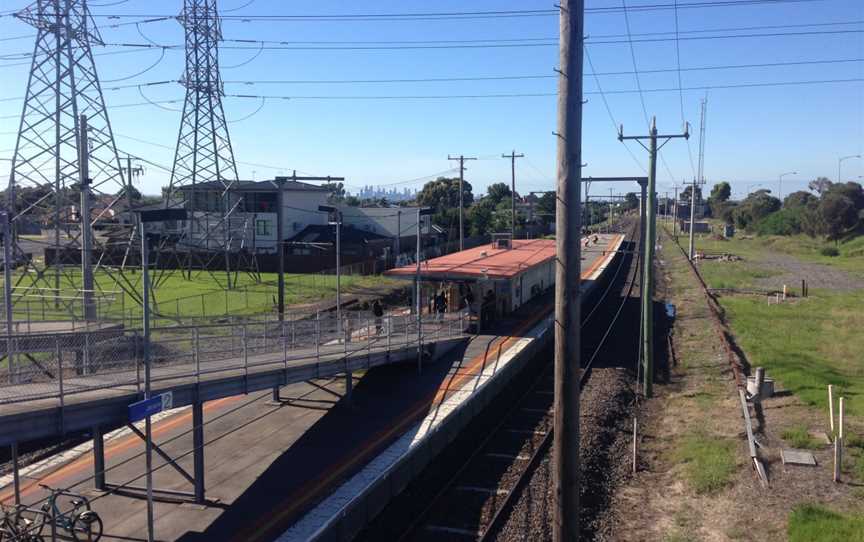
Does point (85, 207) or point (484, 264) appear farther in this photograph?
point (484, 264)

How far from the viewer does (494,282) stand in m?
27.4

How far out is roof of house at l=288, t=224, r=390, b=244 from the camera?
56.7 metres

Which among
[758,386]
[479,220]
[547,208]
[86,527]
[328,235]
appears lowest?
[86,527]

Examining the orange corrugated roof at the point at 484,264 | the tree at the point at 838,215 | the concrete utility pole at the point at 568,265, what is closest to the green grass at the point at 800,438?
the concrete utility pole at the point at 568,265

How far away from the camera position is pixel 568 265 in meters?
7.22

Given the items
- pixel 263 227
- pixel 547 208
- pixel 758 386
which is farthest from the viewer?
pixel 547 208

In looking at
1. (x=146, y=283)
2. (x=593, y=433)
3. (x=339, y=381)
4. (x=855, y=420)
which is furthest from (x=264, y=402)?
(x=855, y=420)

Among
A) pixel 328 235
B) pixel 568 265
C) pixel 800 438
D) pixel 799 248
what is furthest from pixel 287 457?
pixel 799 248

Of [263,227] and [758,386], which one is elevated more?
[263,227]

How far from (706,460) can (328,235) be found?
45.6 m

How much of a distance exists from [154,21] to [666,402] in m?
28.7

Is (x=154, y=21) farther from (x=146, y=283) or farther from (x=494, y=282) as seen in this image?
(x=146, y=283)

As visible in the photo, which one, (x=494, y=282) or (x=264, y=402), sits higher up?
(x=494, y=282)

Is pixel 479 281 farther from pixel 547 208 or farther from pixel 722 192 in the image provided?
pixel 722 192
